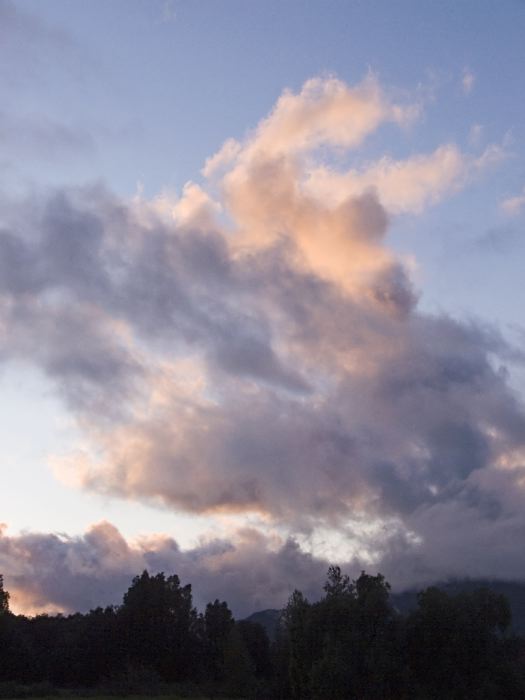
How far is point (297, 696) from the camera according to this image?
292 feet

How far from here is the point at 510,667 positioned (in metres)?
81.2

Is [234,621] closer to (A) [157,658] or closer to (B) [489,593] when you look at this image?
(A) [157,658]

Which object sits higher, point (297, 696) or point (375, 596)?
point (375, 596)

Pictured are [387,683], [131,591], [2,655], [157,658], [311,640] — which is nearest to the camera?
[387,683]

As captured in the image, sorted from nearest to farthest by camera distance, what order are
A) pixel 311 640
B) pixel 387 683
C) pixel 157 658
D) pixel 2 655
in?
pixel 387 683 → pixel 311 640 → pixel 2 655 → pixel 157 658

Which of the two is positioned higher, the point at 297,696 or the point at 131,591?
the point at 131,591

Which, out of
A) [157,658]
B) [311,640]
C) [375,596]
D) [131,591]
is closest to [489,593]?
[375,596]

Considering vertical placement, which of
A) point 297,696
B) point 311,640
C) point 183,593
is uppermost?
point 183,593

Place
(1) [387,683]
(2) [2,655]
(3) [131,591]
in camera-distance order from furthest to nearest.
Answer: (3) [131,591]
(2) [2,655]
(1) [387,683]

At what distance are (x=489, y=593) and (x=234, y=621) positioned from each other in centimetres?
7638

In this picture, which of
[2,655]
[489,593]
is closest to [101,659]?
[2,655]

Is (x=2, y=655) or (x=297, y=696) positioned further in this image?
(x=2, y=655)

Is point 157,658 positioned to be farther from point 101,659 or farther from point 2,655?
point 2,655

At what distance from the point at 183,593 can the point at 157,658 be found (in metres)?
17.8
